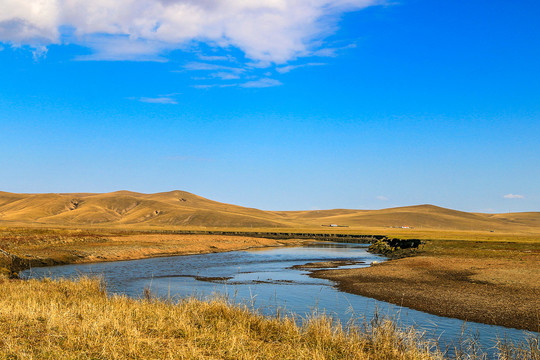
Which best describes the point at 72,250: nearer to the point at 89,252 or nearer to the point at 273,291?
the point at 89,252

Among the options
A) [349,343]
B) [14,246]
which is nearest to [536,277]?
[349,343]

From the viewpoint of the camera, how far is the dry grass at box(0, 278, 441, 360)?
376 inches

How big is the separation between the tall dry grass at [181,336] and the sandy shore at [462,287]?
9.69m

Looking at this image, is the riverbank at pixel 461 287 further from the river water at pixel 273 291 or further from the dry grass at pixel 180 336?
the dry grass at pixel 180 336

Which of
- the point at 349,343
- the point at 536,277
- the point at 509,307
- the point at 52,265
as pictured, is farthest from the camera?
the point at 52,265

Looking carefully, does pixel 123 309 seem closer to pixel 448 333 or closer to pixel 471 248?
pixel 448 333

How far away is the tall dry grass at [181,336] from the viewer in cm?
955

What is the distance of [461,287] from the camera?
28.2 metres

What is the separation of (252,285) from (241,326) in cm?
1889

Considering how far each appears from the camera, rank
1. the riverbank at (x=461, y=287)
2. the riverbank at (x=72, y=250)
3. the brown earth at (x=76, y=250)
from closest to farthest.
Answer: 1. the riverbank at (x=461, y=287)
2. the riverbank at (x=72, y=250)
3. the brown earth at (x=76, y=250)

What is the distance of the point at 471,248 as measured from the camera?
6028 centimetres

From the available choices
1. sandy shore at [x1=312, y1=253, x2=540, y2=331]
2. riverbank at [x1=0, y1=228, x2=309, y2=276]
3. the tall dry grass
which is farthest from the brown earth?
sandy shore at [x1=312, y1=253, x2=540, y2=331]

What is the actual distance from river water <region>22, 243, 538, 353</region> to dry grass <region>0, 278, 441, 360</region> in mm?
1777

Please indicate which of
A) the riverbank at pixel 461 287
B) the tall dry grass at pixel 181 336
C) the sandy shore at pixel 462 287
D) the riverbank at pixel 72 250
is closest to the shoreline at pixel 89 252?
the riverbank at pixel 72 250
